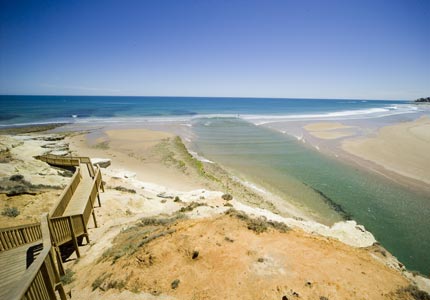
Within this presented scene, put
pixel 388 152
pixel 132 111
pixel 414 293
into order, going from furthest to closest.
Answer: pixel 132 111, pixel 388 152, pixel 414 293

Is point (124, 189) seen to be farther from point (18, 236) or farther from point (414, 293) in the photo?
point (414, 293)

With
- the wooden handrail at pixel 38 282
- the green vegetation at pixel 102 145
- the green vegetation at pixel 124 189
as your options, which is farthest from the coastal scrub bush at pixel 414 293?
the green vegetation at pixel 102 145

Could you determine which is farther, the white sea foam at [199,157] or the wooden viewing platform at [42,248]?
the white sea foam at [199,157]

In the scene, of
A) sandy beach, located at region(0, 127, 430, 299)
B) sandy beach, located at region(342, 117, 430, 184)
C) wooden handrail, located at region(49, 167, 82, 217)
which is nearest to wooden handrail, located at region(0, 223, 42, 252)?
wooden handrail, located at region(49, 167, 82, 217)

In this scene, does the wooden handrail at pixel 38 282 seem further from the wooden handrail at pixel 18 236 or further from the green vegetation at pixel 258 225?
the green vegetation at pixel 258 225

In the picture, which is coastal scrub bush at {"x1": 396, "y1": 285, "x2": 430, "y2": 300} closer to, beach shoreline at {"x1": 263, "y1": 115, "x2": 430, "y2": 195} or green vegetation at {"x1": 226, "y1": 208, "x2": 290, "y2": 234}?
green vegetation at {"x1": 226, "y1": 208, "x2": 290, "y2": 234}

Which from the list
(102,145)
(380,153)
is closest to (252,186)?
(380,153)
